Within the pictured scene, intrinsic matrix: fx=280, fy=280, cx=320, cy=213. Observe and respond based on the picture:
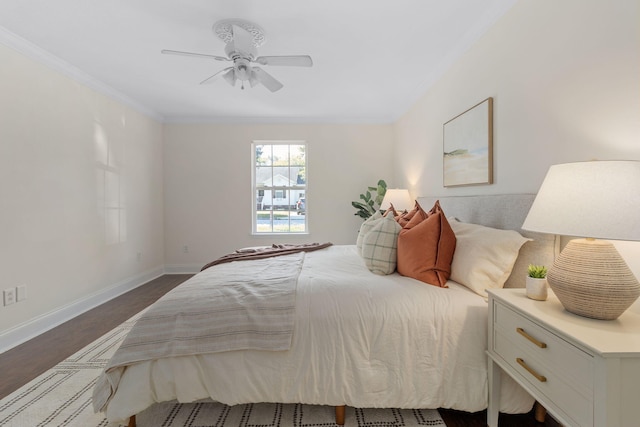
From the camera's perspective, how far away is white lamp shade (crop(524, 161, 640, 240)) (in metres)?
0.86

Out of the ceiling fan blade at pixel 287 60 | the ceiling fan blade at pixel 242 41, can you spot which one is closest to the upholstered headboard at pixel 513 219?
the ceiling fan blade at pixel 287 60

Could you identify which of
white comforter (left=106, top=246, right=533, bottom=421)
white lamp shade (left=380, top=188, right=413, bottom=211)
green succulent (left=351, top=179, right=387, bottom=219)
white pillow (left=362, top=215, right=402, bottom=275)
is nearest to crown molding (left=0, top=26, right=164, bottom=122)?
white comforter (left=106, top=246, right=533, bottom=421)

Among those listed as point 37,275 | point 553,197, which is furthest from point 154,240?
point 553,197

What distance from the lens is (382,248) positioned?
1.88m

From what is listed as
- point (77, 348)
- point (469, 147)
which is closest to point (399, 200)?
point (469, 147)

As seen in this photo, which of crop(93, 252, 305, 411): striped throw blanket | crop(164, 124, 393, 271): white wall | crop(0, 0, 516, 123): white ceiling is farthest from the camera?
crop(164, 124, 393, 271): white wall

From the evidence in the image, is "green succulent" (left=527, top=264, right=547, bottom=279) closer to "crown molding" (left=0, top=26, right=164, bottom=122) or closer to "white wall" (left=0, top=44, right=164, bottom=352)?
"white wall" (left=0, top=44, right=164, bottom=352)

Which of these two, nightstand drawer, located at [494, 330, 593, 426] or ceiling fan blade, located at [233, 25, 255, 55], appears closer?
nightstand drawer, located at [494, 330, 593, 426]

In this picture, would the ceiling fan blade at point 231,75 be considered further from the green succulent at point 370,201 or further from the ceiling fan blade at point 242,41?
the green succulent at point 370,201

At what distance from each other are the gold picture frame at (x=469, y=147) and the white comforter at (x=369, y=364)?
3.64 ft

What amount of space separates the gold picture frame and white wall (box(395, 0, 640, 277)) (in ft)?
0.18

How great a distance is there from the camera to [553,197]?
41.0 inches

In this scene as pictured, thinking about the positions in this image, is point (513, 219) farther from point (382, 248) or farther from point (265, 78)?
point (265, 78)

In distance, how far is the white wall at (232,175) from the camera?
174 inches
